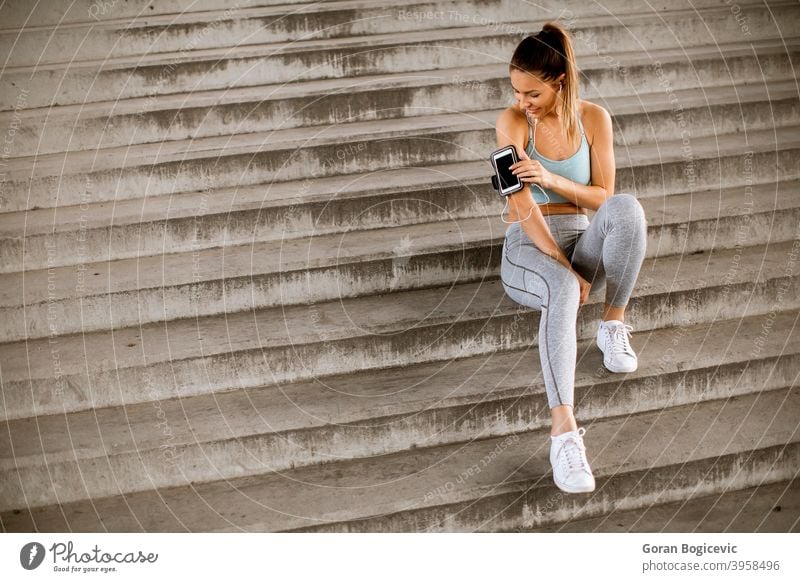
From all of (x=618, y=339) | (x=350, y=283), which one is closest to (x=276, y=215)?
(x=350, y=283)

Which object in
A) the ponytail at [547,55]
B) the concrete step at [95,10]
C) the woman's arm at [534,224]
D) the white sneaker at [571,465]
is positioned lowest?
the white sneaker at [571,465]

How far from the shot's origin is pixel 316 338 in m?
2.45

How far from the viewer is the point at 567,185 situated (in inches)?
89.8

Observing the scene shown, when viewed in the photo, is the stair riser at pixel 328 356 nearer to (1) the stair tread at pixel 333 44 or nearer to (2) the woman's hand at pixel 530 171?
(2) the woman's hand at pixel 530 171

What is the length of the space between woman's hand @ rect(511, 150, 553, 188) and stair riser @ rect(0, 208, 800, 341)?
560 mm

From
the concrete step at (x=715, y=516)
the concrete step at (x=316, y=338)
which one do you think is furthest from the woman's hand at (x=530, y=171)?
the concrete step at (x=715, y=516)

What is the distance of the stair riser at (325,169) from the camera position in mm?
2990

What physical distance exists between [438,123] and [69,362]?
1841 mm

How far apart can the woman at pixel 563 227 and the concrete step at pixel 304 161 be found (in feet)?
2.42

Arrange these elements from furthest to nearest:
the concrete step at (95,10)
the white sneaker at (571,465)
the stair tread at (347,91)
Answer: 1. the concrete step at (95,10)
2. the stair tread at (347,91)
3. the white sneaker at (571,465)

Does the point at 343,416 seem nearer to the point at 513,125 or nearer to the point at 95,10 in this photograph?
the point at 513,125

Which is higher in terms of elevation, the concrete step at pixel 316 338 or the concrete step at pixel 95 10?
the concrete step at pixel 95 10

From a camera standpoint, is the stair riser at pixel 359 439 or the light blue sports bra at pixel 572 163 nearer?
the stair riser at pixel 359 439
